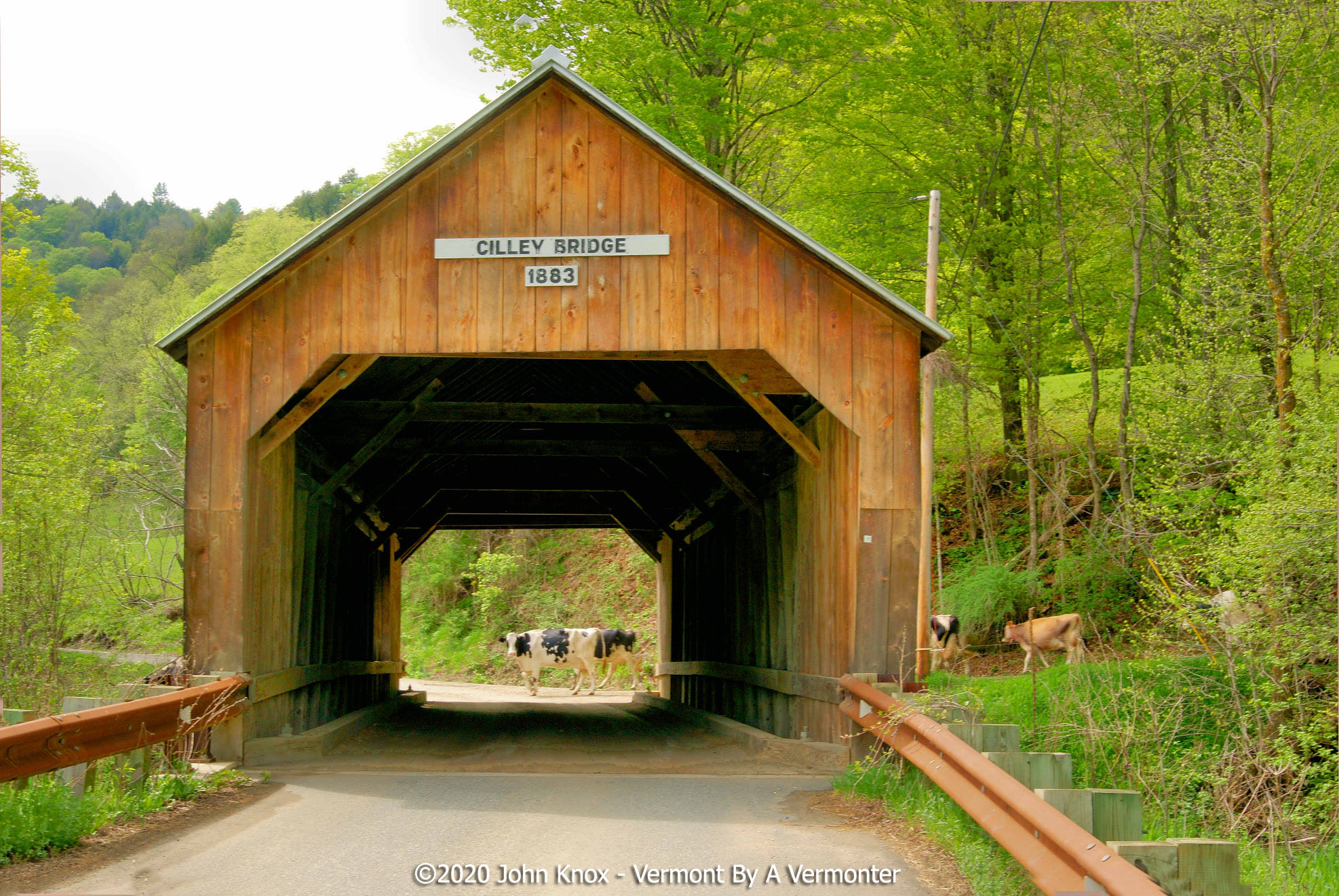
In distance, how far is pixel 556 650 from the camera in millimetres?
23328

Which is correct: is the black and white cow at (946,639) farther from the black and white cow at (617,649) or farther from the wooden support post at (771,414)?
the black and white cow at (617,649)

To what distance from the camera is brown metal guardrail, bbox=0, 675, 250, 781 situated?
16.9 ft

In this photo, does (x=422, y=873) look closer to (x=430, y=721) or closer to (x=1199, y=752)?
(x=1199, y=752)

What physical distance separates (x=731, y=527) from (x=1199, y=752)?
19.5ft

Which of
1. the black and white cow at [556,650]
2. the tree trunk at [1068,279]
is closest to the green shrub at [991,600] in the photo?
the tree trunk at [1068,279]

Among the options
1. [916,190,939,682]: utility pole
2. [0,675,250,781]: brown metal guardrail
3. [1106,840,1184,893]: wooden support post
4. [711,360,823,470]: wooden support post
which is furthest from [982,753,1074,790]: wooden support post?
[916,190,939,682]: utility pole

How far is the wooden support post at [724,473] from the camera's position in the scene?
37.9ft

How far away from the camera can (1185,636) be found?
1042cm

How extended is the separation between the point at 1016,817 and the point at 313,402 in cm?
622

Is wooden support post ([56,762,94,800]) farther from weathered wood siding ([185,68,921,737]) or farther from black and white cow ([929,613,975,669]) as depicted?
black and white cow ([929,613,975,669])

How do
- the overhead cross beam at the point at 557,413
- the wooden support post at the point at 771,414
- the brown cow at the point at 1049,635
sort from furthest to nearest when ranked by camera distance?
the brown cow at the point at 1049,635 < the overhead cross beam at the point at 557,413 < the wooden support post at the point at 771,414

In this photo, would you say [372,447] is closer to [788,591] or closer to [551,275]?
[551,275]

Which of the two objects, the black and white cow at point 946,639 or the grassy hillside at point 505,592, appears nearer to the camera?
the black and white cow at point 946,639

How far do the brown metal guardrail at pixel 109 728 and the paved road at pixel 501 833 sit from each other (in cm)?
60
